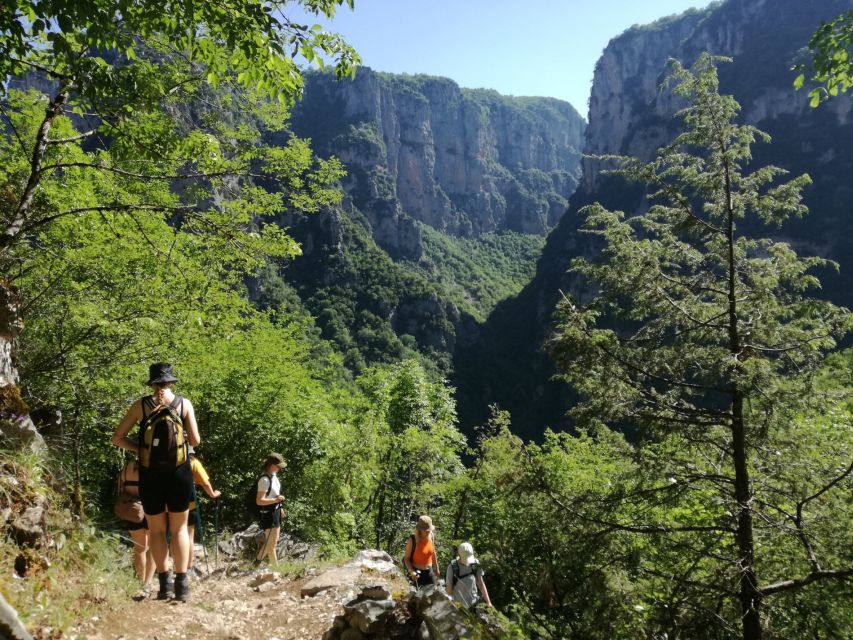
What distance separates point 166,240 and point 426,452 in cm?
817

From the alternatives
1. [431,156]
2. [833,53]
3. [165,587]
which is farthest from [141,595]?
[431,156]

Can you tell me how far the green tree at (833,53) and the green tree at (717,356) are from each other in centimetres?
156

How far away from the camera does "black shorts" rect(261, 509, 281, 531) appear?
19.1 ft

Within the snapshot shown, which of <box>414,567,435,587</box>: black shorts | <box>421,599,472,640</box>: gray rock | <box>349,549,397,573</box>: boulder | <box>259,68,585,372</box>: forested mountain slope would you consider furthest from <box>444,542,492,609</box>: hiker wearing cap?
<box>259,68,585,372</box>: forested mountain slope

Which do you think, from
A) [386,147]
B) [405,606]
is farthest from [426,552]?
[386,147]

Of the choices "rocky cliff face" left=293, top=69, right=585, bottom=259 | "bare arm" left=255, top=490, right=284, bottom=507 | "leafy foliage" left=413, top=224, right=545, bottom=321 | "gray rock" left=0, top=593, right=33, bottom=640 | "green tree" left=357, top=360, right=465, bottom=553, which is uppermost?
"rocky cliff face" left=293, top=69, right=585, bottom=259

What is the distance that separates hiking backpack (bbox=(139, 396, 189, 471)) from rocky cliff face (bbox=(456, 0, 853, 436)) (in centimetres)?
5154

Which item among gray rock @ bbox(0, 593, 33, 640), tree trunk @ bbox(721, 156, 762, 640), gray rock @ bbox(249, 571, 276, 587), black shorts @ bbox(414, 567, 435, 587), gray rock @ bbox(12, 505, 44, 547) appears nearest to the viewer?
gray rock @ bbox(0, 593, 33, 640)

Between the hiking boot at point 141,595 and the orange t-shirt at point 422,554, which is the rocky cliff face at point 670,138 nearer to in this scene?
the orange t-shirt at point 422,554

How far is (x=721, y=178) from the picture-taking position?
16.4ft

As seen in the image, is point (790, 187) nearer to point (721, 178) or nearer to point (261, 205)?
point (721, 178)

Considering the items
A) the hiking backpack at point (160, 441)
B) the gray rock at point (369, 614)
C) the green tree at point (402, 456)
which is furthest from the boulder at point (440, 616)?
the green tree at point (402, 456)

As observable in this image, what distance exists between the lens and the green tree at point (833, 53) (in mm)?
2888

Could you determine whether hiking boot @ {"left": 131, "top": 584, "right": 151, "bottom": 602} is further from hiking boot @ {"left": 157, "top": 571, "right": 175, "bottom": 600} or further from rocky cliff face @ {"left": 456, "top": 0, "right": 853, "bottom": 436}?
rocky cliff face @ {"left": 456, "top": 0, "right": 853, "bottom": 436}
